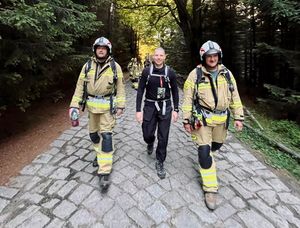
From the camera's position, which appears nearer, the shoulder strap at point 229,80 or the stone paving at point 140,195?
the stone paving at point 140,195

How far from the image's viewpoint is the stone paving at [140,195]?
13.7ft

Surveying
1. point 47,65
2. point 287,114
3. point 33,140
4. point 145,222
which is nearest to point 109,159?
point 145,222

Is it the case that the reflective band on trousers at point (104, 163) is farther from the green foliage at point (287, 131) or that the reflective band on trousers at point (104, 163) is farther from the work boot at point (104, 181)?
the green foliage at point (287, 131)

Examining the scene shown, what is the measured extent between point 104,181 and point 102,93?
137 centimetres

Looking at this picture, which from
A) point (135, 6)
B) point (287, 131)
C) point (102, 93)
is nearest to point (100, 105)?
point (102, 93)

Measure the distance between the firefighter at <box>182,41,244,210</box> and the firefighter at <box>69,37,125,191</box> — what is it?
119 cm

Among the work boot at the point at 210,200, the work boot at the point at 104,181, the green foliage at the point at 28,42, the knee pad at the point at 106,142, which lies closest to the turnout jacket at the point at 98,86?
the knee pad at the point at 106,142

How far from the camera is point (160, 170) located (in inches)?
203

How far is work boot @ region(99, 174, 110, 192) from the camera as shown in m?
4.65

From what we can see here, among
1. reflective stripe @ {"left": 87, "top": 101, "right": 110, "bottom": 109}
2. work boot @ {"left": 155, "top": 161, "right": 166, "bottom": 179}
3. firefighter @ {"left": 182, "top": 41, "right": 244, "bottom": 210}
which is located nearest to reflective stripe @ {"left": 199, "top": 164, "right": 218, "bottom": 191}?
firefighter @ {"left": 182, "top": 41, "right": 244, "bottom": 210}

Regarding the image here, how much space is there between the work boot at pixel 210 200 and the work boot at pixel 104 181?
1478 mm

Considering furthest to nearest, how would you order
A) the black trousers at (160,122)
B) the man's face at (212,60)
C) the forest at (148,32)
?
the forest at (148,32)
the black trousers at (160,122)
the man's face at (212,60)

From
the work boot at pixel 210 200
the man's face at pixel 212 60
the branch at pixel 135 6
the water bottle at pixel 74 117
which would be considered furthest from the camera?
the branch at pixel 135 6

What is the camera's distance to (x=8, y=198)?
4723 mm
